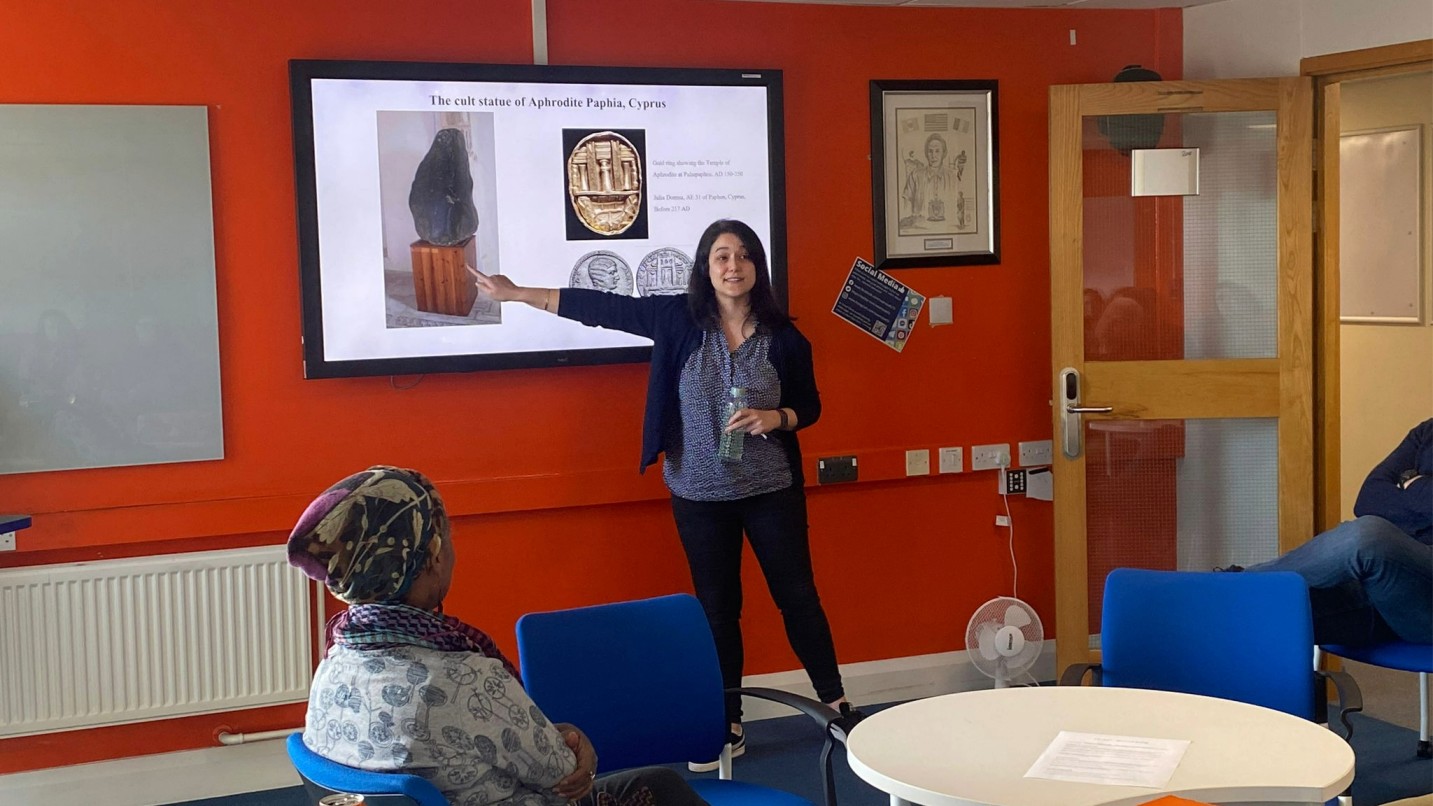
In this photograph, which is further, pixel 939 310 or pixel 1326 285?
pixel 939 310

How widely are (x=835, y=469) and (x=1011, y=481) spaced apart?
717 millimetres

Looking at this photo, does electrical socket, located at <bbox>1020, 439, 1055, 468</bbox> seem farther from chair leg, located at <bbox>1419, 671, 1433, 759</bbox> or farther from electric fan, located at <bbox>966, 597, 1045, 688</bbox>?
chair leg, located at <bbox>1419, 671, 1433, 759</bbox>

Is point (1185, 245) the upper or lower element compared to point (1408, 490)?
upper

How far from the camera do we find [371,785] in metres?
1.99

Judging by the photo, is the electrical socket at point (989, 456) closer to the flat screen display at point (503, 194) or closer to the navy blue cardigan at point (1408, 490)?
the flat screen display at point (503, 194)

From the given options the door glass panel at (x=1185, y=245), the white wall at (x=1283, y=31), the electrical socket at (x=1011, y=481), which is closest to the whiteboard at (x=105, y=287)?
the electrical socket at (x=1011, y=481)

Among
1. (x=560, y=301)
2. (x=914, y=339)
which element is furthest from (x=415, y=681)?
(x=914, y=339)

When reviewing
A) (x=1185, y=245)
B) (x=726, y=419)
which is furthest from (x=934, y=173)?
(x=726, y=419)

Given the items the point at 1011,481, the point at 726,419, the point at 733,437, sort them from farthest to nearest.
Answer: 1. the point at 1011,481
2. the point at 726,419
3. the point at 733,437

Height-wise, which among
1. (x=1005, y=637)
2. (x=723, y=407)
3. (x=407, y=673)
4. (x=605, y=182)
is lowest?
(x=1005, y=637)

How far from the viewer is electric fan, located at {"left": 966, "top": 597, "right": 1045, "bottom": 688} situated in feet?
14.7

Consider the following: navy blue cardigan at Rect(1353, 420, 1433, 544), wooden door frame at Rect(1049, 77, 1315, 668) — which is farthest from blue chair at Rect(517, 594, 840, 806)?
navy blue cardigan at Rect(1353, 420, 1433, 544)

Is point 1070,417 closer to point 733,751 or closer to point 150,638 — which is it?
point 733,751

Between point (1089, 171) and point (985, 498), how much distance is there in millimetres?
1236
